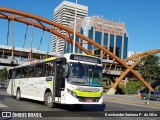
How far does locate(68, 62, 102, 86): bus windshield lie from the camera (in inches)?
630

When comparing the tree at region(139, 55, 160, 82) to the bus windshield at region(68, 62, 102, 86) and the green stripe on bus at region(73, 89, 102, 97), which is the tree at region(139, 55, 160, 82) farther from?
the green stripe on bus at region(73, 89, 102, 97)

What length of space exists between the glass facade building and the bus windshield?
434 feet

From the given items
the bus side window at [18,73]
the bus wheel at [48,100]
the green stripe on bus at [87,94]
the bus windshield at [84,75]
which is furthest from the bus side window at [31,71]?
the green stripe on bus at [87,94]

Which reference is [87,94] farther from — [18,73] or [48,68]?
[18,73]

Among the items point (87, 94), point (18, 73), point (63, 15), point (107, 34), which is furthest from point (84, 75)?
point (107, 34)

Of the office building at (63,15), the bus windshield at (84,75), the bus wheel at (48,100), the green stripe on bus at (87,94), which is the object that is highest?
the office building at (63,15)

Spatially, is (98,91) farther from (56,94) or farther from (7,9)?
(7,9)

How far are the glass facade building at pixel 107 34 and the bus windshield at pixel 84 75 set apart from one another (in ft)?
434

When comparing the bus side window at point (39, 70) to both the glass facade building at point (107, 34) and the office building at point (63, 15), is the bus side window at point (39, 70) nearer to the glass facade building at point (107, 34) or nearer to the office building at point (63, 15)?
the office building at point (63, 15)

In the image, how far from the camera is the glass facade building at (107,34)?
155 metres

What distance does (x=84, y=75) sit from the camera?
1627cm

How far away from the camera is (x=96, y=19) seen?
155m

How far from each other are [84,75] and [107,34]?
489 ft

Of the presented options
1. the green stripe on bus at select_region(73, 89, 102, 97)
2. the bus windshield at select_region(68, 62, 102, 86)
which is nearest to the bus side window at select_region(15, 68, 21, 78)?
the bus windshield at select_region(68, 62, 102, 86)
